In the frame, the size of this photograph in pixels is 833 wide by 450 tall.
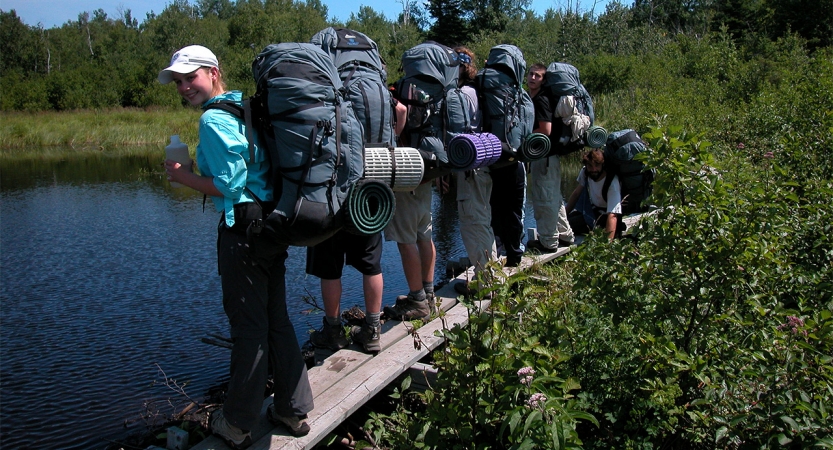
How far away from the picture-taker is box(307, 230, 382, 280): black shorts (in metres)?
3.92

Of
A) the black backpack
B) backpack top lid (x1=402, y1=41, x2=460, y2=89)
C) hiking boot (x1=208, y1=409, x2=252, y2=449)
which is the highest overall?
backpack top lid (x1=402, y1=41, x2=460, y2=89)

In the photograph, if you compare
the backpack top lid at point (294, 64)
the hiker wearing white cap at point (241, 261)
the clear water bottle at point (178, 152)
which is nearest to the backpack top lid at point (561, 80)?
the backpack top lid at point (294, 64)

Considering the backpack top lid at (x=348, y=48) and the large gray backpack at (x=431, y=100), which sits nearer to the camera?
the backpack top lid at (x=348, y=48)

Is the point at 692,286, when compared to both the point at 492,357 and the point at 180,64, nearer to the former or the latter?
the point at 492,357

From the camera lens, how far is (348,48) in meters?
4.00

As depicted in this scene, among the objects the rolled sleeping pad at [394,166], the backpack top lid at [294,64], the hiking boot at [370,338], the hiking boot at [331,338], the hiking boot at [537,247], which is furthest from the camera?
the hiking boot at [537,247]

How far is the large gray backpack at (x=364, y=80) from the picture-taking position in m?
3.89

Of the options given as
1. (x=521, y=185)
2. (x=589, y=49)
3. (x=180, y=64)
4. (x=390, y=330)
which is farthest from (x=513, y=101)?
(x=589, y=49)

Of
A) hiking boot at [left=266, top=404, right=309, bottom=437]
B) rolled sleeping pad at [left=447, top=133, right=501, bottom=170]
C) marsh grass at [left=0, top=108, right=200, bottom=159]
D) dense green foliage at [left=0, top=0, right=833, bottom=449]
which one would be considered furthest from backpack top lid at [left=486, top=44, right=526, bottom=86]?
marsh grass at [left=0, top=108, right=200, bottom=159]

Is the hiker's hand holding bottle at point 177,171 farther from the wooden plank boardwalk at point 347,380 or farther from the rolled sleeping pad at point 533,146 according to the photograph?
the rolled sleeping pad at point 533,146

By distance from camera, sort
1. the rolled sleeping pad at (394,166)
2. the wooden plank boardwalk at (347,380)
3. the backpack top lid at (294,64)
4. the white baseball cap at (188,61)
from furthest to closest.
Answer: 1. the rolled sleeping pad at (394,166)
2. the wooden plank boardwalk at (347,380)
3. the backpack top lid at (294,64)
4. the white baseball cap at (188,61)

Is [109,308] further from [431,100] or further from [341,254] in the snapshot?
[431,100]

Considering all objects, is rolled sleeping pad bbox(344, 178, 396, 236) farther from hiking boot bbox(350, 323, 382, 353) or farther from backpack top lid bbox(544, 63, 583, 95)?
backpack top lid bbox(544, 63, 583, 95)

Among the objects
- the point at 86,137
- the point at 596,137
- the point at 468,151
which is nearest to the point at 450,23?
the point at 86,137
